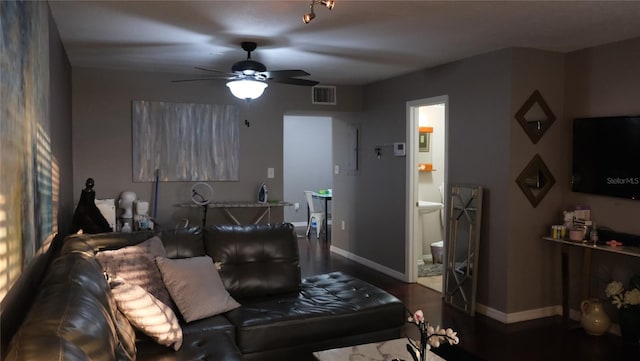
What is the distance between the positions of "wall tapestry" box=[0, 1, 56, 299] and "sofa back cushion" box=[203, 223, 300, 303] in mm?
1229

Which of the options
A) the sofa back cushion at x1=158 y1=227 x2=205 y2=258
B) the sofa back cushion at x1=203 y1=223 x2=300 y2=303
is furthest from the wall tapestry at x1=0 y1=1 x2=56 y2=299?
the sofa back cushion at x1=203 y1=223 x2=300 y2=303

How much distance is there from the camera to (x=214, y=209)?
5586mm

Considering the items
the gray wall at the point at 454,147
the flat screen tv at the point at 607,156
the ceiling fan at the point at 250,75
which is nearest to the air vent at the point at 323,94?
the gray wall at the point at 454,147

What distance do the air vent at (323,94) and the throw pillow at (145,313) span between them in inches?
160

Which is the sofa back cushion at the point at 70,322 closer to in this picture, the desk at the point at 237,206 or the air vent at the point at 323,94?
the desk at the point at 237,206

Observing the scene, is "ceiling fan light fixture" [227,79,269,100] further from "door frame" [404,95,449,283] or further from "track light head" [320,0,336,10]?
"door frame" [404,95,449,283]

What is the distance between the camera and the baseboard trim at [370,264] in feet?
18.9

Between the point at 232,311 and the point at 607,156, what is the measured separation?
3.21m

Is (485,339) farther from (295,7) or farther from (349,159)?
(349,159)

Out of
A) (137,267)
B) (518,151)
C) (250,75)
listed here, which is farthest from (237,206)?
(518,151)

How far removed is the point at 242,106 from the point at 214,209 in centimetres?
123

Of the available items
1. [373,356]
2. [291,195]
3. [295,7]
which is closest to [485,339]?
A: [373,356]

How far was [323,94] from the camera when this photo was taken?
6.21m

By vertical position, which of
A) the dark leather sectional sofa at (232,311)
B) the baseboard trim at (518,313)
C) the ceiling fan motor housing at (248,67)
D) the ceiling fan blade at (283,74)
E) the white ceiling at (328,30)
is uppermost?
the white ceiling at (328,30)
